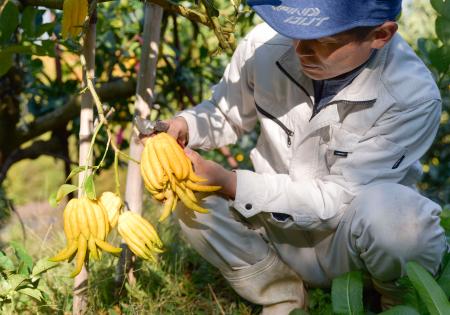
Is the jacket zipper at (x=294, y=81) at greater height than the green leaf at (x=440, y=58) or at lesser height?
lesser

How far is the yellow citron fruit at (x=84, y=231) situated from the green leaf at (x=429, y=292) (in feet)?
2.13

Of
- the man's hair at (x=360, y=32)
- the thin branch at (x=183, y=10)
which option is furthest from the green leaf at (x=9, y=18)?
the man's hair at (x=360, y=32)

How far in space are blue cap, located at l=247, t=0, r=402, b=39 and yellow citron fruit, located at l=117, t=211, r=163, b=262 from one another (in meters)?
0.56

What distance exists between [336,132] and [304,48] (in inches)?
9.4

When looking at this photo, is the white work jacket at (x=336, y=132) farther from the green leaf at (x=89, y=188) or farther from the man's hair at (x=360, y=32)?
the green leaf at (x=89, y=188)

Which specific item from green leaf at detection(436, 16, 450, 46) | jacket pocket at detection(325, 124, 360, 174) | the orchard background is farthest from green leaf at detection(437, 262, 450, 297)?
green leaf at detection(436, 16, 450, 46)

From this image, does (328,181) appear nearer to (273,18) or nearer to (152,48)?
(273,18)

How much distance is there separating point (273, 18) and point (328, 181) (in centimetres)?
43

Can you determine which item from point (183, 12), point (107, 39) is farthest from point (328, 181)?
point (107, 39)

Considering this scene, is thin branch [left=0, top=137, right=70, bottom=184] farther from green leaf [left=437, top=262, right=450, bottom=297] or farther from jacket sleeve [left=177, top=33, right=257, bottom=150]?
green leaf [left=437, top=262, right=450, bottom=297]

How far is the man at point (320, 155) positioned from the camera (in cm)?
171

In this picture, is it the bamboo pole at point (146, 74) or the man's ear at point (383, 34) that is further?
the bamboo pole at point (146, 74)

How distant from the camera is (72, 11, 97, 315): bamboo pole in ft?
5.34

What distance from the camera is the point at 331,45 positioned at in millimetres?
1708
